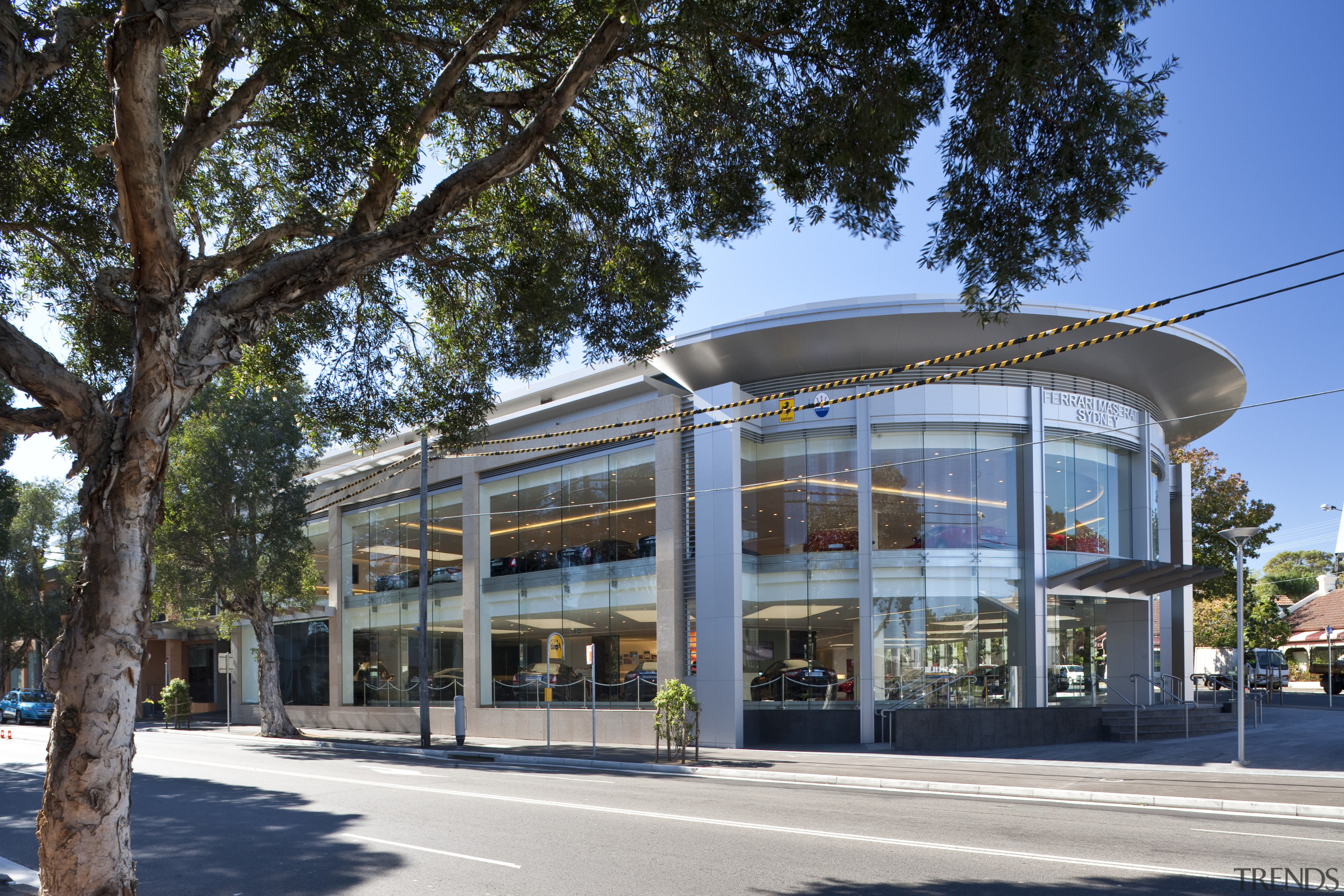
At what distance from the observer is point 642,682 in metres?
25.3

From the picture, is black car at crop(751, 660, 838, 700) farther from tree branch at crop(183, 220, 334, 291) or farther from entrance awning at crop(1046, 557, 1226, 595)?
tree branch at crop(183, 220, 334, 291)

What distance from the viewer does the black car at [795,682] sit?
23500mm

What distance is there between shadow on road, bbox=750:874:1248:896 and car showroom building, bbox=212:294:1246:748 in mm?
12823

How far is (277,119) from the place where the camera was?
10.2 meters

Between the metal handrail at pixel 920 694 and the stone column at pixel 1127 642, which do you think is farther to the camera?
the stone column at pixel 1127 642

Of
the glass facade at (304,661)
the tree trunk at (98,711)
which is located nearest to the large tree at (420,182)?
the tree trunk at (98,711)

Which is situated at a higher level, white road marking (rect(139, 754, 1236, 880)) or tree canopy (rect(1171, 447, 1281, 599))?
tree canopy (rect(1171, 447, 1281, 599))

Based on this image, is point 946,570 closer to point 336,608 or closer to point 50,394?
point 50,394

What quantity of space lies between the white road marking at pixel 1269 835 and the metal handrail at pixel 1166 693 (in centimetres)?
1219

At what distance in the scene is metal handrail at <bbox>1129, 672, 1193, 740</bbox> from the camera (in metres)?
22.8

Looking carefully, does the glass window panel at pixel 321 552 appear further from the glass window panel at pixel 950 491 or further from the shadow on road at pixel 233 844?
the glass window panel at pixel 950 491

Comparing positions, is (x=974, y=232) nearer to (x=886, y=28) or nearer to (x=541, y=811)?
(x=886, y=28)

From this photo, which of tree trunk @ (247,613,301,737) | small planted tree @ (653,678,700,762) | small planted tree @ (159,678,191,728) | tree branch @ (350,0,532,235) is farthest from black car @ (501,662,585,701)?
tree branch @ (350,0,532,235)

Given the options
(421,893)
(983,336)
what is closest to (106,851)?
(421,893)
